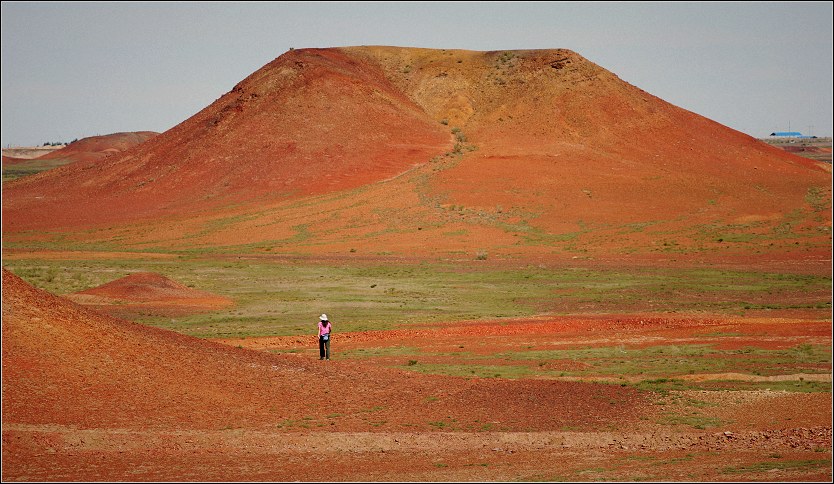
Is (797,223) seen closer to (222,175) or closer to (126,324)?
(222,175)

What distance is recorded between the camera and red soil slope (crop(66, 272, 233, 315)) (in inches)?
1693

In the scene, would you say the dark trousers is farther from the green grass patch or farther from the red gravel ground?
the green grass patch

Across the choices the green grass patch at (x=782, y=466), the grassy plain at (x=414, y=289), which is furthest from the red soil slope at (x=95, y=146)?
the green grass patch at (x=782, y=466)

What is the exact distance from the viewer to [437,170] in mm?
84750

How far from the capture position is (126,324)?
80.8ft

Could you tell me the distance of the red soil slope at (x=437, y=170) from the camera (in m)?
72.6

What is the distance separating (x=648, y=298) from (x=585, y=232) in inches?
976

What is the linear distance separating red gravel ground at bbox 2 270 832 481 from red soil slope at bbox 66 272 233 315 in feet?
58.4

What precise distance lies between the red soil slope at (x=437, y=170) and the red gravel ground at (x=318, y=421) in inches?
1673

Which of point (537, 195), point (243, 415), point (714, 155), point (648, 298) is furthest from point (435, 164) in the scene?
point (243, 415)

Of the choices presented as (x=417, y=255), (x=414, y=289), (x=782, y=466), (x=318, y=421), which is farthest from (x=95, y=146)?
(x=782, y=466)

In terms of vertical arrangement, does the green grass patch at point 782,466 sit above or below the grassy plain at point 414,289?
below

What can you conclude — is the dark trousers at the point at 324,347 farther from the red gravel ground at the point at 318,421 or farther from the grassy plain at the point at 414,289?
the grassy plain at the point at 414,289

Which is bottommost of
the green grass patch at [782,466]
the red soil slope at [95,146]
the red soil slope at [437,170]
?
the green grass patch at [782,466]
